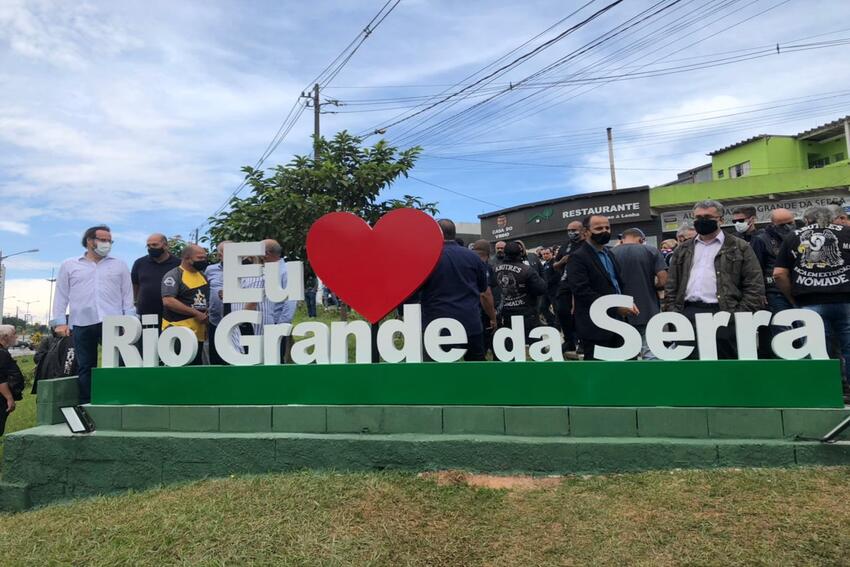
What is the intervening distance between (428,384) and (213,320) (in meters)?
2.34

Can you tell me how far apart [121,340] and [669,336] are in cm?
417

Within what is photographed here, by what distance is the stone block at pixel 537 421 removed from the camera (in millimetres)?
3928

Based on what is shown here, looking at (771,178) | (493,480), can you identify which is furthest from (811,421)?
(771,178)

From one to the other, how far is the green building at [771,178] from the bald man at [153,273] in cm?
1463

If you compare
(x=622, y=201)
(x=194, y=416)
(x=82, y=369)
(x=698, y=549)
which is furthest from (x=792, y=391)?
(x=622, y=201)

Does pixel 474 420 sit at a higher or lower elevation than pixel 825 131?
lower

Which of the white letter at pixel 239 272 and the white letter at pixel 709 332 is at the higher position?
the white letter at pixel 239 272

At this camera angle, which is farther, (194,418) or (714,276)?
(194,418)

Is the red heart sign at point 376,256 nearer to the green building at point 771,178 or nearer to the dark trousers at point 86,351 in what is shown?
the dark trousers at point 86,351

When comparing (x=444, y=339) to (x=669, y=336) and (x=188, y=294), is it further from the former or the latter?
(x=188, y=294)

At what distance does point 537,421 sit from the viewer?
3969mm

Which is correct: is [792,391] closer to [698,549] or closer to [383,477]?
[698,549]

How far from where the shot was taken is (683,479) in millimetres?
3465

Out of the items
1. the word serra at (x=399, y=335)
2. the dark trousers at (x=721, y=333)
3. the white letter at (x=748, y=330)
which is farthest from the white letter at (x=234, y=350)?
the white letter at (x=748, y=330)
